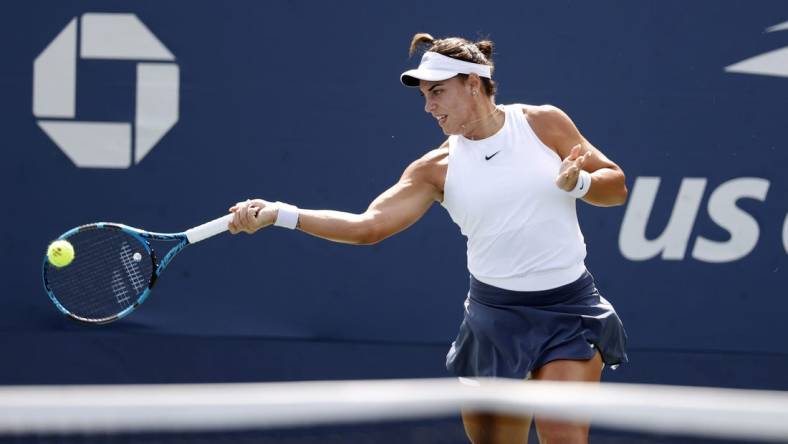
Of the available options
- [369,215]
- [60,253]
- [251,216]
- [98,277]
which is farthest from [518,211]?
[98,277]

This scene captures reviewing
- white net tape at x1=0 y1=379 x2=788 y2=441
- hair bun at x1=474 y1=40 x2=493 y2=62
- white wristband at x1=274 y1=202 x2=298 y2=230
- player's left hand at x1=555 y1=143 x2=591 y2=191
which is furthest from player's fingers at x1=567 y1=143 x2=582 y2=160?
white net tape at x1=0 y1=379 x2=788 y2=441

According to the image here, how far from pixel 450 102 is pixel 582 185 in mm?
425

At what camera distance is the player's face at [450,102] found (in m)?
3.61

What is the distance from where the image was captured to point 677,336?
487cm

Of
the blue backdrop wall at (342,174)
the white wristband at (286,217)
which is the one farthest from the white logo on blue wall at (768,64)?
the white wristband at (286,217)

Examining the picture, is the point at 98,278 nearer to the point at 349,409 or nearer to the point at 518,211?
the point at 518,211

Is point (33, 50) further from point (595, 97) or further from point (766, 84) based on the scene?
point (766, 84)

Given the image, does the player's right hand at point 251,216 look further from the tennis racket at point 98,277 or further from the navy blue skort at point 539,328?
the tennis racket at point 98,277

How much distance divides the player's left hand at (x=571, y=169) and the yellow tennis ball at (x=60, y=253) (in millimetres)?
1484

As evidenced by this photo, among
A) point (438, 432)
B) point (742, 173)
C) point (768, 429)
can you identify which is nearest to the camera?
point (768, 429)

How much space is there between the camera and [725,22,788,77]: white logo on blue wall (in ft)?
15.8

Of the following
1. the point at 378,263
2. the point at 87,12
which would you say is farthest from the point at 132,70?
the point at 378,263

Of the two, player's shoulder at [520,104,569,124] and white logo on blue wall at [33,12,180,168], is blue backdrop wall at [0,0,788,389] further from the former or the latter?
player's shoulder at [520,104,569,124]

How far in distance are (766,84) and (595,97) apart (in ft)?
1.96
